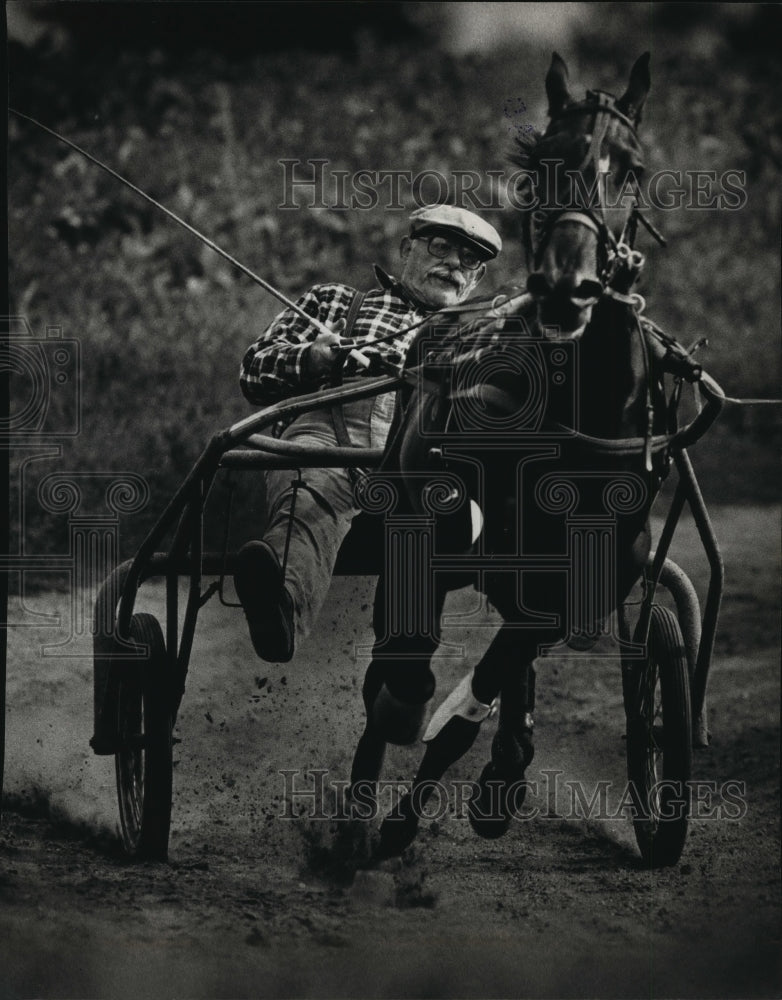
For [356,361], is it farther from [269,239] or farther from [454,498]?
[269,239]

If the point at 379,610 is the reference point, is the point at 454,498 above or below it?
above

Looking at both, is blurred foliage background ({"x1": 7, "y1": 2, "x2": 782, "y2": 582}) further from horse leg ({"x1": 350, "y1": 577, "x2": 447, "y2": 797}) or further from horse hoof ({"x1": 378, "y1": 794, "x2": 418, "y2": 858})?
horse hoof ({"x1": 378, "y1": 794, "x2": 418, "y2": 858})

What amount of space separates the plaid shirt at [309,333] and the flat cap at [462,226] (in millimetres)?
163

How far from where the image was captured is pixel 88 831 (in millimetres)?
3488

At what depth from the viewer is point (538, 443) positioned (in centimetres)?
270

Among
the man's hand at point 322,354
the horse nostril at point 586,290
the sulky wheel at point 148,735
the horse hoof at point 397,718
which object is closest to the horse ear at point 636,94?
the horse nostril at point 586,290

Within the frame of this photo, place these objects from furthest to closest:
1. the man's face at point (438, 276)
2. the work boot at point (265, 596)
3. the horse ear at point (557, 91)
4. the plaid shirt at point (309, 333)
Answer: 1. the man's face at point (438, 276)
2. the plaid shirt at point (309, 333)
3. the work boot at point (265, 596)
4. the horse ear at point (557, 91)

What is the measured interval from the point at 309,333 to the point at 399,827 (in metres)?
1.19

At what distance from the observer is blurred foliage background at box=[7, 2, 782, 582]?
3.68 metres

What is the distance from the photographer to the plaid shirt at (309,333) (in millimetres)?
3230

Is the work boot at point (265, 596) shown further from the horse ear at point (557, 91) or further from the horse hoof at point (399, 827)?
the horse ear at point (557, 91)

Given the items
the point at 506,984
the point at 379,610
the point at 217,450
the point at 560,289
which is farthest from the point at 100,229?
the point at 506,984

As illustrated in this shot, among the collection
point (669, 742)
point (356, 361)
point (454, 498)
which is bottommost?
point (669, 742)

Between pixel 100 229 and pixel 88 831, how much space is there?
1647mm
